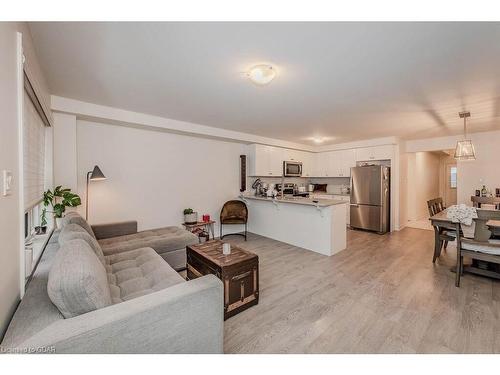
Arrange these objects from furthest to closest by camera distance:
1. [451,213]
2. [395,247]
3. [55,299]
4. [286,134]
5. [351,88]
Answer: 1. [286,134]
2. [395,247]
3. [451,213]
4. [351,88]
5. [55,299]

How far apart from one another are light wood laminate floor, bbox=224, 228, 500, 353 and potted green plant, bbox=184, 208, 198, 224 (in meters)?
1.51

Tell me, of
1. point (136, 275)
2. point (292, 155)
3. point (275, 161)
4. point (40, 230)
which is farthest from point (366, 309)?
point (292, 155)

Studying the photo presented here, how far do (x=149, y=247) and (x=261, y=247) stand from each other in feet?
6.60

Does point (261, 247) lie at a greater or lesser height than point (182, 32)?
lesser

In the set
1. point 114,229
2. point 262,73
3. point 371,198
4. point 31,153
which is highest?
point 262,73

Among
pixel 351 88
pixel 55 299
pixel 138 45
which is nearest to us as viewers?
pixel 55 299

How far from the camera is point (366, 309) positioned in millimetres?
2037

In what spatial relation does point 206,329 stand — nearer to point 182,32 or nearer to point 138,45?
point 182,32

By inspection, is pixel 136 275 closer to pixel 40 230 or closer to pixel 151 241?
pixel 151 241

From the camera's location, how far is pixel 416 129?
4234mm

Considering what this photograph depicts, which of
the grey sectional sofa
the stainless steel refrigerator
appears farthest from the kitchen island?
the grey sectional sofa

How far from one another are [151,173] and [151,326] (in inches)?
122

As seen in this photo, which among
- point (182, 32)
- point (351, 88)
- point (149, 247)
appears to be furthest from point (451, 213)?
point (149, 247)

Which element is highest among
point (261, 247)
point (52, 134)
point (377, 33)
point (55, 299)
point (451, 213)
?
point (377, 33)
